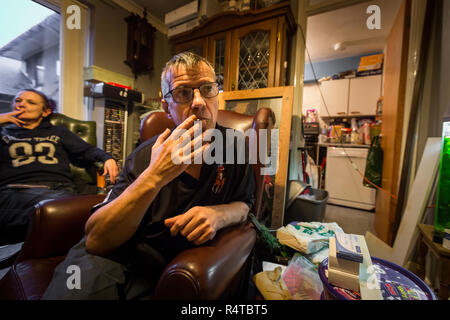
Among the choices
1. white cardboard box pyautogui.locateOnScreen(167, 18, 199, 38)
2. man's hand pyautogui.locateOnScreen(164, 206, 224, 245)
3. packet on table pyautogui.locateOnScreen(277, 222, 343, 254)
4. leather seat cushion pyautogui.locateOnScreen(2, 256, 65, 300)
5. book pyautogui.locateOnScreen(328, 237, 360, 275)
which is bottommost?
packet on table pyautogui.locateOnScreen(277, 222, 343, 254)

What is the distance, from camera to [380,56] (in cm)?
316

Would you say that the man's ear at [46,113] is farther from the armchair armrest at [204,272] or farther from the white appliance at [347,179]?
the white appliance at [347,179]

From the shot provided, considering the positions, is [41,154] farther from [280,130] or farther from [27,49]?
[280,130]

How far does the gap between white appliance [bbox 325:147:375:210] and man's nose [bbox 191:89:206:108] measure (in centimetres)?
321

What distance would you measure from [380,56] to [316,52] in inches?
40.6

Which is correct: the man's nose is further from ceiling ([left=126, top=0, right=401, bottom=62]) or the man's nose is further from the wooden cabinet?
ceiling ([left=126, top=0, right=401, bottom=62])

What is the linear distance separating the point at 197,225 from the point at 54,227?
0.66 metres

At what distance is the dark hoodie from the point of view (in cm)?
134

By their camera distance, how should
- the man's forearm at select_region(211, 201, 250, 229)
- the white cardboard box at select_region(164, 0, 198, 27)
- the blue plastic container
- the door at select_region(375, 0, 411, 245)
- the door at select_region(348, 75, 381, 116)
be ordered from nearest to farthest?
the blue plastic container
the man's forearm at select_region(211, 201, 250, 229)
the door at select_region(375, 0, 411, 245)
the white cardboard box at select_region(164, 0, 198, 27)
the door at select_region(348, 75, 381, 116)

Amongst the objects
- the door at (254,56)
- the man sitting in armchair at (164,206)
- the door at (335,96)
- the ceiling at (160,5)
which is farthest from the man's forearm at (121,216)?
the door at (335,96)

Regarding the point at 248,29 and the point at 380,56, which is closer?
the point at 248,29

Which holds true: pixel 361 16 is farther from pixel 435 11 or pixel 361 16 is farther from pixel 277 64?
pixel 277 64

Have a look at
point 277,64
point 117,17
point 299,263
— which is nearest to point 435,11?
point 277,64

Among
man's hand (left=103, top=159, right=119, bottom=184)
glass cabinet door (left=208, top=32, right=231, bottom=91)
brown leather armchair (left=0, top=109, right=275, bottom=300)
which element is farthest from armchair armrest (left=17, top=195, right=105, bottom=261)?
glass cabinet door (left=208, top=32, right=231, bottom=91)
